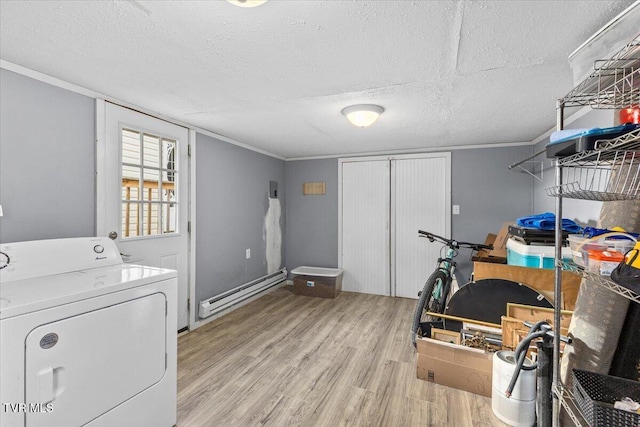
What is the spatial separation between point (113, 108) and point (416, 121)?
99.9 inches

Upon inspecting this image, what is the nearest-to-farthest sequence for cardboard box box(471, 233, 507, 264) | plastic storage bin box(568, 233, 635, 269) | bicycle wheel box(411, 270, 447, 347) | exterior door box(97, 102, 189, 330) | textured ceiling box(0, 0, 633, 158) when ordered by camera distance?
plastic storage bin box(568, 233, 635, 269), textured ceiling box(0, 0, 633, 158), exterior door box(97, 102, 189, 330), bicycle wheel box(411, 270, 447, 347), cardboard box box(471, 233, 507, 264)

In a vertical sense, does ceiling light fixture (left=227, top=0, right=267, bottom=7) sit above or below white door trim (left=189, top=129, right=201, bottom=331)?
above

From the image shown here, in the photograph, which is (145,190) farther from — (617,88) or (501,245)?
(501,245)

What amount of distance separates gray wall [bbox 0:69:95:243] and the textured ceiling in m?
0.18

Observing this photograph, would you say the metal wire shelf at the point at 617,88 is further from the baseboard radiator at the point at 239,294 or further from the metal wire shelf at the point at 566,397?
the baseboard radiator at the point at 239,294

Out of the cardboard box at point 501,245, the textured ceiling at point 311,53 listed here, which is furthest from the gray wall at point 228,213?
the cardboard box at point 501,245

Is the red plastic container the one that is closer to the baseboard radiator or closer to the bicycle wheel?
the bicycle wheel

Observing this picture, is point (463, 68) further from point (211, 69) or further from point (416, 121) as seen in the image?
point (211, 69)

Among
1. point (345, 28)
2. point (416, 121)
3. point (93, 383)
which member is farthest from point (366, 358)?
point (345, 28)

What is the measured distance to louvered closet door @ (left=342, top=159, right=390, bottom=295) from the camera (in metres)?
4.16

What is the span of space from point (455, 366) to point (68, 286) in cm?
233

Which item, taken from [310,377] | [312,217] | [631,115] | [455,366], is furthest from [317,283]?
[631,115]

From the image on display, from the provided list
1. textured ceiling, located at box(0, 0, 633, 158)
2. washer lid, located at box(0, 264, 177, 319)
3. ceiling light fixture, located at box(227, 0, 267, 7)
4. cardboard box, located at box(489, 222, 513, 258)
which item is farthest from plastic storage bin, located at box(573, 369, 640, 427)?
cardboard box, located at box(489, 222, 513, 258)

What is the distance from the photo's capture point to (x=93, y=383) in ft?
4.40
